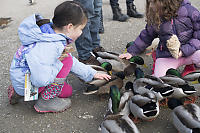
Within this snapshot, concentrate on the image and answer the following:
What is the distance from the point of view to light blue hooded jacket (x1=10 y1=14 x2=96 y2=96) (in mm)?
2354

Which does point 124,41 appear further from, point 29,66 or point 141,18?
point 29,66

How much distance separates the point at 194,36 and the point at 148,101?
1246 millimetres

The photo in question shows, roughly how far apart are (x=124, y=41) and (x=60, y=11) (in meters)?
2.30

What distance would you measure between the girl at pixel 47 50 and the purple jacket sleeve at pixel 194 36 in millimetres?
1342

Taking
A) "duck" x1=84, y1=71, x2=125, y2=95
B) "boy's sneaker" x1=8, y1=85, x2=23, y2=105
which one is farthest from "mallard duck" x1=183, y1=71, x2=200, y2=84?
"boy's sneaker" x1=8, y1=85, x2=23, y2=105

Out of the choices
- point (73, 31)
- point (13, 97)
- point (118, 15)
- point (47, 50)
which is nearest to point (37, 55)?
point (47, 50)

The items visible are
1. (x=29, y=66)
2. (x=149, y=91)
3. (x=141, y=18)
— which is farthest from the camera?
(x=141, y=18)

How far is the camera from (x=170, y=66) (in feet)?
10.4

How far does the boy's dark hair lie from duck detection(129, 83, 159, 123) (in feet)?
3.27

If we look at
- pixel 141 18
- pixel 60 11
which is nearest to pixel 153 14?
pixel 60 11

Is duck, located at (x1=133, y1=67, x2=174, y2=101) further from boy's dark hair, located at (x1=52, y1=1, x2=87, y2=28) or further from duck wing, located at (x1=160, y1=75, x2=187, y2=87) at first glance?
boy's dark hair, located at (x1=52, y1=1, x2=87, y2=28)

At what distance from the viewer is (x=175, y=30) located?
3045 mm

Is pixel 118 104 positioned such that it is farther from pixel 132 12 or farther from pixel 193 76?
pixel 132 12

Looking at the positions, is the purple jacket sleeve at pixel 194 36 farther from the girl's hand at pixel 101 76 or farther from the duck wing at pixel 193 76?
the girl's hand at pixel 101 76
